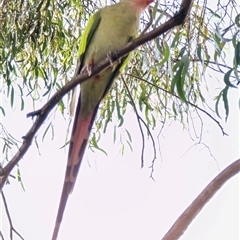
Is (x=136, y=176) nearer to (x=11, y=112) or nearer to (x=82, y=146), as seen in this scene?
(x=11, y=112)

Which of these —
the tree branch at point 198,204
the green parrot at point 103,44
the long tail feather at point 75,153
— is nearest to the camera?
the long tail feather at point 75,153

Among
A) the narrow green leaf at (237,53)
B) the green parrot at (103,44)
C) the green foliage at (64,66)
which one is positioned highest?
the green foliage at (64,66)

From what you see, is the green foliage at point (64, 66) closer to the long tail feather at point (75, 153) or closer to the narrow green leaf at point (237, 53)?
the long tail feather at point (75, 153)

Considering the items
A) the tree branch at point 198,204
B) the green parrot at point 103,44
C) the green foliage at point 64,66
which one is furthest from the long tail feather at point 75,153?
the green foliage at point 64,66

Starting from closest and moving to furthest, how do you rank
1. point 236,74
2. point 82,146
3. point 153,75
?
1. point 236,74
2. point 82,146
3. point 153,75

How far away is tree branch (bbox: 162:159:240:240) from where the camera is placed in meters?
1.33

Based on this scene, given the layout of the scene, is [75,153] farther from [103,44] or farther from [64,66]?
[64,66]

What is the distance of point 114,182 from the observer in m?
2.41

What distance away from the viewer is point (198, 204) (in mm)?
1406

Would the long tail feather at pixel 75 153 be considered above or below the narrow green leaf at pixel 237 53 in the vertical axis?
below

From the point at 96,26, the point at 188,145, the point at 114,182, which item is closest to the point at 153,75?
the point at 188,145

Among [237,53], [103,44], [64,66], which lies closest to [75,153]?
[103,44]

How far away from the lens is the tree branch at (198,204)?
4.38ft

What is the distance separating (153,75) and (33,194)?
0.79 metres
